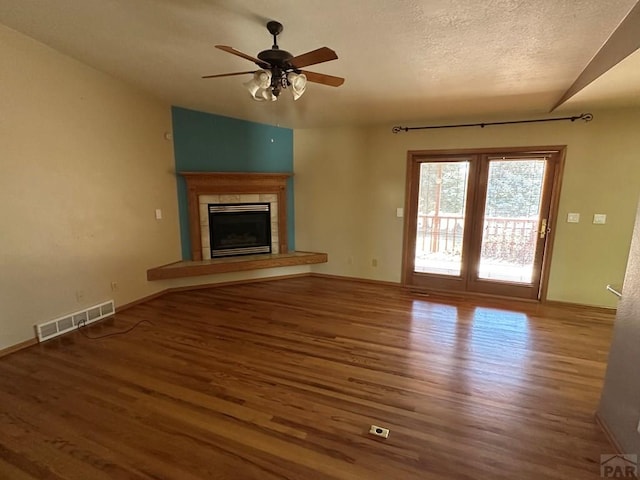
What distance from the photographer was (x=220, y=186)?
14.4 feet

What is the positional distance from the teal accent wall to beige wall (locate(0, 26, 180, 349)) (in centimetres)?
29

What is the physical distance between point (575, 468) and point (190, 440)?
209cm

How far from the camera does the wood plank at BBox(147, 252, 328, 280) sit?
4.02 m

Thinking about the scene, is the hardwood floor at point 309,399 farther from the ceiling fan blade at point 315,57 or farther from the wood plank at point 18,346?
the ceiling fan blade at point 315,57

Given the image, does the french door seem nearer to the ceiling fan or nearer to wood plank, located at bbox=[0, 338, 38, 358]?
the ceiling fan

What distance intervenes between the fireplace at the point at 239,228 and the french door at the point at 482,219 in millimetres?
2269

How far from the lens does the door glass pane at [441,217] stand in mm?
4227

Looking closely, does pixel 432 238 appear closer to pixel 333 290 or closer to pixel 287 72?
pixel 333 290

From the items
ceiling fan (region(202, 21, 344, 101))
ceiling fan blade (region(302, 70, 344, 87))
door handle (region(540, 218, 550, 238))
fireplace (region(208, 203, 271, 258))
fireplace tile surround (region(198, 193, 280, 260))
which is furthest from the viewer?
fireplace (region(208, 203, 271, 258))

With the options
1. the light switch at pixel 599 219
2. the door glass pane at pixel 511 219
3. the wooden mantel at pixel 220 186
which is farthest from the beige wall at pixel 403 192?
the wooden mantel at pixel 220 186

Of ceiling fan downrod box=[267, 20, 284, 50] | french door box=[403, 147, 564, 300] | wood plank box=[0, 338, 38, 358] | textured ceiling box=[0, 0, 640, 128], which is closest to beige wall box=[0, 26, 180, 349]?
wood plank box=[0, 338, 38, 358]

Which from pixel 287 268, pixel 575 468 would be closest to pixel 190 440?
pixel 575 468

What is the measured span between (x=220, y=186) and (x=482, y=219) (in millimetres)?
3756

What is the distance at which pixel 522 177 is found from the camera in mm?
3904
